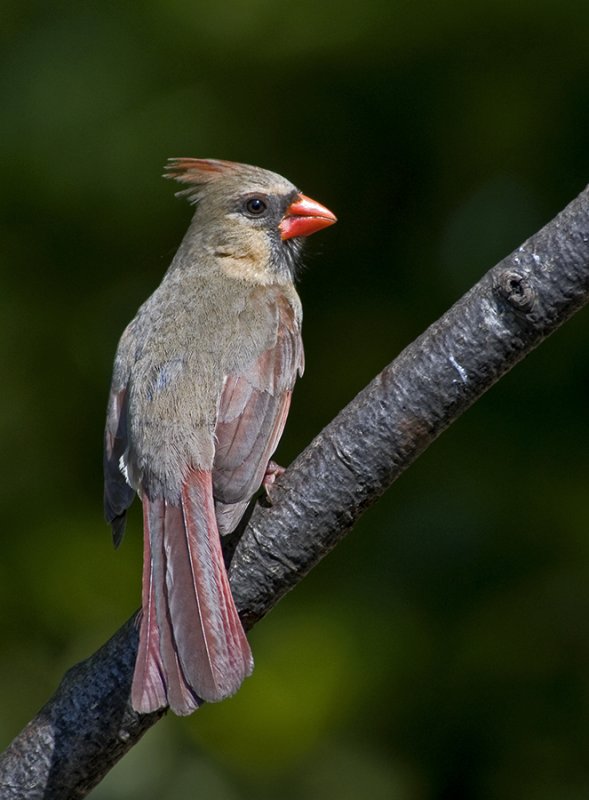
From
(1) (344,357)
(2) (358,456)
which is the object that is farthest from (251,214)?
(2) (358,456)

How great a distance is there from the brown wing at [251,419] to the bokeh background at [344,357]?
2.59ft

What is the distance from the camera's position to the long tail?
3.26m

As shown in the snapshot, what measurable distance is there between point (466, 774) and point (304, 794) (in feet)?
1.79

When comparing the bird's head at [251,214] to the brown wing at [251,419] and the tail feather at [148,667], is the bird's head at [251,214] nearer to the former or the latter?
the brown wing at [251,419]

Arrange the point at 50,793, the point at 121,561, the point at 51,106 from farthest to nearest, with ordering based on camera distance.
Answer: the point at 51,106
the point at 121,561
the point at 50,793

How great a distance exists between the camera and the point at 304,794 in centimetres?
453

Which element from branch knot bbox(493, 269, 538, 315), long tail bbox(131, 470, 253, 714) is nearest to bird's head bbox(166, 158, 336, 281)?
long tail bbox(131, 470, 253, 714)

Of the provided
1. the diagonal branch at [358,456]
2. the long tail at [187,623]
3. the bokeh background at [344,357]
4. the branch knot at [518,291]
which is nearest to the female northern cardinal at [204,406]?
the long tail at [187,623]

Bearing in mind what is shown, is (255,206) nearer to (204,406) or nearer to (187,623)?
(204,406)

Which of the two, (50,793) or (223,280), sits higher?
(223,280)

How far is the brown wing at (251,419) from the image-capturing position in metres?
3.69

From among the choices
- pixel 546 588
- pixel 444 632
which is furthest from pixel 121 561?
pixel 546 588

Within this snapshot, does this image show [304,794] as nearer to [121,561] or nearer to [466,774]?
[466,774]

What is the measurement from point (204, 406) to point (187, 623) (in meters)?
0.77
